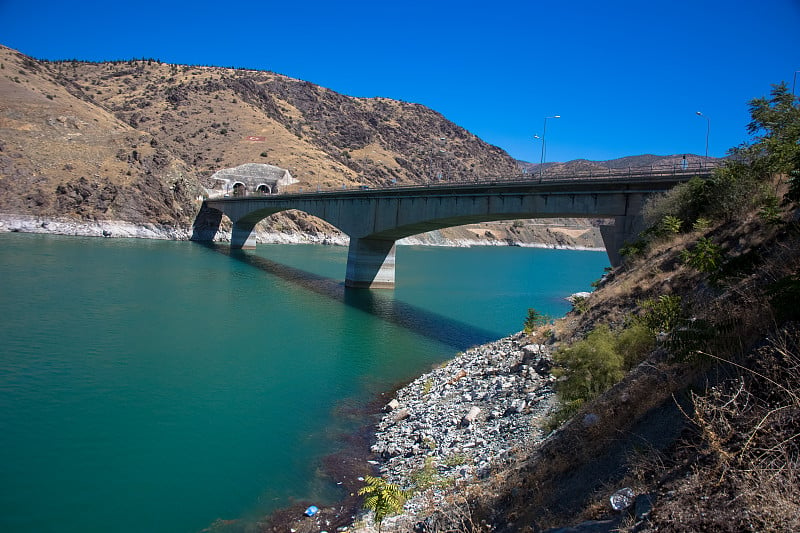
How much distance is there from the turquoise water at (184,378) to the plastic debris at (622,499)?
6.96 meters

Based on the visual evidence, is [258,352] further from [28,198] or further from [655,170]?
[28,198]

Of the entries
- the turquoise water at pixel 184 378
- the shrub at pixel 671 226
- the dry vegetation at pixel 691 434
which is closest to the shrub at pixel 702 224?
the shrub at pixel 671 226

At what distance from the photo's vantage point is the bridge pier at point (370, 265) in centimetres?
4156

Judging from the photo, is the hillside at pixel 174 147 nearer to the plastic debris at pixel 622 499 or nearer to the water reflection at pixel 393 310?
the water reflection at pixel 393 310

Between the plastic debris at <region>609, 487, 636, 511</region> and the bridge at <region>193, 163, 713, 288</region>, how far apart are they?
1920 centimetres

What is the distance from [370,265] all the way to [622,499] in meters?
37.8

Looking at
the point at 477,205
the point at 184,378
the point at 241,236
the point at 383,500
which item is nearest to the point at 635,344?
the point at 383,500

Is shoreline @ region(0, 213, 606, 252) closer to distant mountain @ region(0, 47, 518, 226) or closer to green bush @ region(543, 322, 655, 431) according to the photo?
distant mountain @ region(0, 47, 518, 226)

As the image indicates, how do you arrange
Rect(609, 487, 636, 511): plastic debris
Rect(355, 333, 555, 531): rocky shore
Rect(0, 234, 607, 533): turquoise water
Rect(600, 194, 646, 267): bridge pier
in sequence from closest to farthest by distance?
Rect(609, 487, 636, 511): plastic debris, Rect(355, 333, 555, 531): rocky shore, Rect(0, 234, 607, 533): turquoise water, Rect(600, 194, 646, 267): bridge pier

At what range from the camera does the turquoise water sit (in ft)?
34.0

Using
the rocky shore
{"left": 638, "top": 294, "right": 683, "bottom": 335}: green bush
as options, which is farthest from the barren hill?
{"left": 638, "top": 294, "right": 683, "bottom": 335}: green bush

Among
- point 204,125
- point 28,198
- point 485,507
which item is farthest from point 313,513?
point 204,125

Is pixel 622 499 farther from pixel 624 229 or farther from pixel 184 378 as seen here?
pixel 624 229

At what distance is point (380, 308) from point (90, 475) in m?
23.4
